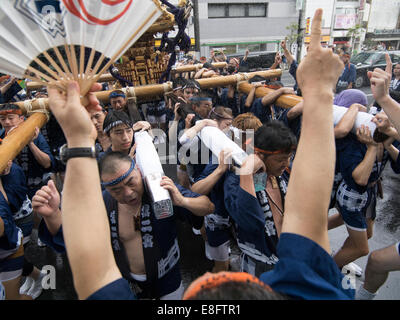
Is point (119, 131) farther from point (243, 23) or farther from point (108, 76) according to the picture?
point (243, 23)

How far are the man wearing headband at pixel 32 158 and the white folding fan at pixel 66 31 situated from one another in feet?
7.82

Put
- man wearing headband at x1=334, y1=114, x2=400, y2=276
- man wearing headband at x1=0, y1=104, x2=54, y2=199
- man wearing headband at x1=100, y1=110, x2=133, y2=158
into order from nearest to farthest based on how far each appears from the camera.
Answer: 1. man wearing headband at x1=334, y1=114, x2=400, y2=276
2. man wearing headband at x1=100, y1=110, x2=133, y2=158
3. man wearing headband at x1=0, y1=104, x2=54, y2=199

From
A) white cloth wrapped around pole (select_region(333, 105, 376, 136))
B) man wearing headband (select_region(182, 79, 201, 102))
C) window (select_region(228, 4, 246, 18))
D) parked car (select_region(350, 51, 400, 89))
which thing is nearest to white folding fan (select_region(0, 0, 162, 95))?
white cloth wrapped around pole (select_region(333, 105, 376, 136))

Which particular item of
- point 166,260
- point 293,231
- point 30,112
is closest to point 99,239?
point 293,231

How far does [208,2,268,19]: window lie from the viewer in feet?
81.5

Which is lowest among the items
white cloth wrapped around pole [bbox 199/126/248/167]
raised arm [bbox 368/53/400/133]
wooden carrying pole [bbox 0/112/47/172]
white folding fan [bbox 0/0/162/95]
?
white cloth wrapped around pole [bbox 199/126/248/167]

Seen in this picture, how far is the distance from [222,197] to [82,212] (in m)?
1.45

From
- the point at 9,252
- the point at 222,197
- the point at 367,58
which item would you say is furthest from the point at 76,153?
the point at 367,58

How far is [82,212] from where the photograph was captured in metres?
0.75

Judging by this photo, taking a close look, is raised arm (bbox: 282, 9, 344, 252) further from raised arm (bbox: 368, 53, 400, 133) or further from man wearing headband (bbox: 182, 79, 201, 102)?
man wearing headband (bbox: 182, 79, 201, 102)

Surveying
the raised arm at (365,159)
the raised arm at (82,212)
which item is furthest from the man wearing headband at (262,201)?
the raised arm at (82,212)

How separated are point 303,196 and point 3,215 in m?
2.21

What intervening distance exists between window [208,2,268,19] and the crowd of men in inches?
991
